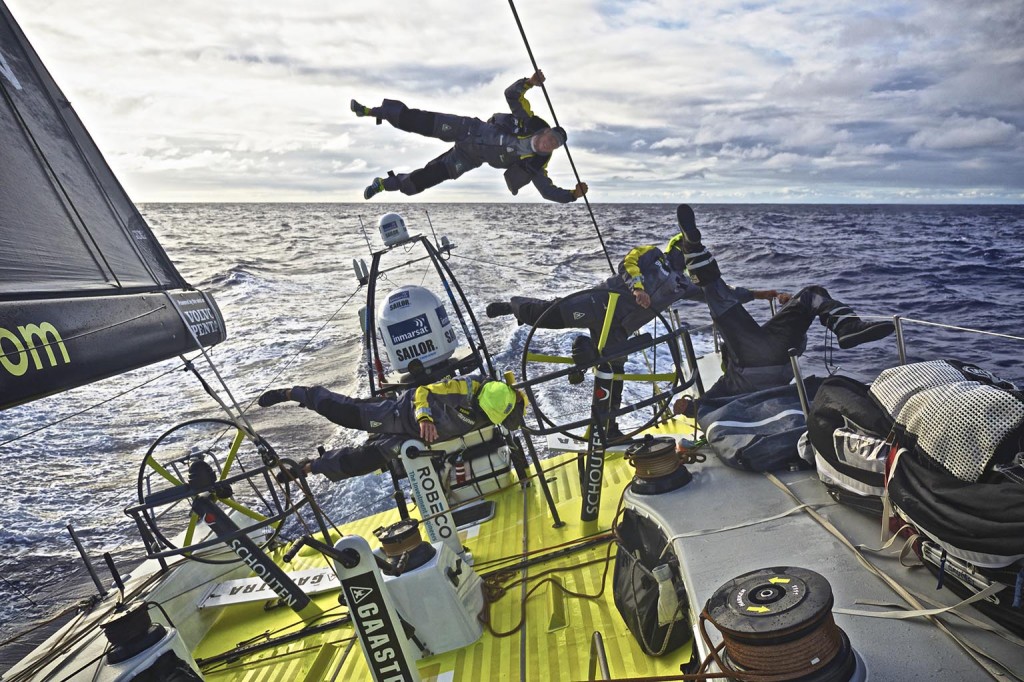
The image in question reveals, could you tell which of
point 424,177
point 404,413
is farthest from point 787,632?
point 424,177

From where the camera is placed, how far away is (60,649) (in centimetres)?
403

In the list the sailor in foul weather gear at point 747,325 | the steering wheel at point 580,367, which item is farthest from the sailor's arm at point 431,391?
the sailor in foul weather gear at point 747,325

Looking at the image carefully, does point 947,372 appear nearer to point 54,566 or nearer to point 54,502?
point 54,566

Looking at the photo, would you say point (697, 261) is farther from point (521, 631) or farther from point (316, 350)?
point (316, 350)

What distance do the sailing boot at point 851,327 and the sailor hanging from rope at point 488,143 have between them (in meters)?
1.85

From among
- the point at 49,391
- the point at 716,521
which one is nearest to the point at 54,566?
the point at 49,391

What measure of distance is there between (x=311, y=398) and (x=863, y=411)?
401cm

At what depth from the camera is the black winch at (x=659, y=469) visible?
3846mm

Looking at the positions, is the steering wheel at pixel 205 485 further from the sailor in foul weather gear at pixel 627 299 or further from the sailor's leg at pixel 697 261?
the sailor's leg at pixel 697 261

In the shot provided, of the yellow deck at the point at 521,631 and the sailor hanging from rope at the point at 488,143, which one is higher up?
the sailor hanging from rope at the point at 488,143

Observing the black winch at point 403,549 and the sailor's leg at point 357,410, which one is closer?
the black winch at point 403,549

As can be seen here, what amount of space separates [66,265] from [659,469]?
367cm

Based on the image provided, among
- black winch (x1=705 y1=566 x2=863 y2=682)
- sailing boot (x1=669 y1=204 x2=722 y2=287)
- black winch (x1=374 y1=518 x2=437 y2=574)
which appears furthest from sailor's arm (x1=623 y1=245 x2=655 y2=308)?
black winch (x1=705 y1=566 x2=863 y2=682)

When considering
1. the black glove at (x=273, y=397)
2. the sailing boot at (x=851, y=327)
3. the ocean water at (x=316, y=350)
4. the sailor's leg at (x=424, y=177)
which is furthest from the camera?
the ocean water at (x=316, y=350)
